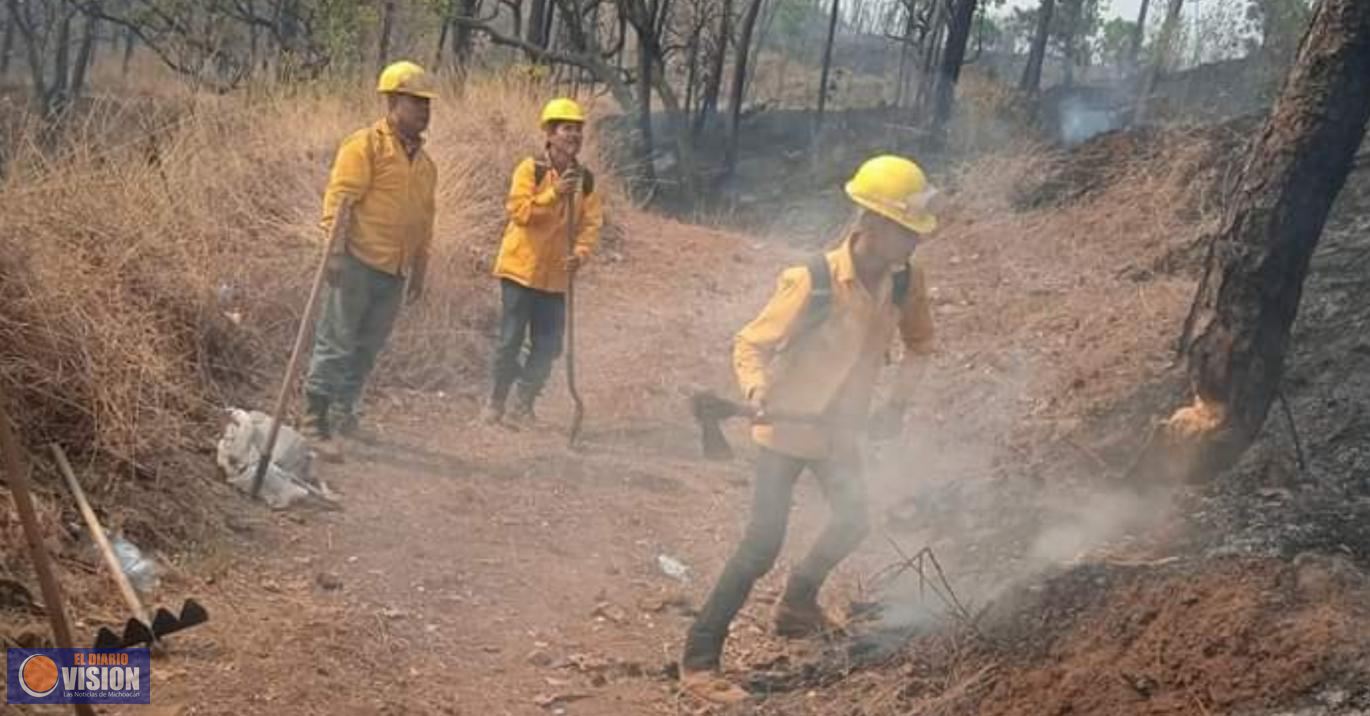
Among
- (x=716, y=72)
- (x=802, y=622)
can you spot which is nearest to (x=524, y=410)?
(x=802, y=622)

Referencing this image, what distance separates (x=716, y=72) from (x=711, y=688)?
18.7 metres

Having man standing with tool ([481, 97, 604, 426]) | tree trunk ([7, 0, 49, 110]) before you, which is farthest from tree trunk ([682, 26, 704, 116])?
man standing with tool ([481, 97, 604, 426])

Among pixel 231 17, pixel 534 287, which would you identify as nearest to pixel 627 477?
pixel 534 287

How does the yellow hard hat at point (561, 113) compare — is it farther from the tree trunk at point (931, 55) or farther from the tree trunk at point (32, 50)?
the tree trunk at point (931, 55)

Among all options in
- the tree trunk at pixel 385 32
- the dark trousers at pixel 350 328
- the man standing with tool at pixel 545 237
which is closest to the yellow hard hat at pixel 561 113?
the man standing with tool at pixel 545 237

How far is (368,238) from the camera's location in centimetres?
665

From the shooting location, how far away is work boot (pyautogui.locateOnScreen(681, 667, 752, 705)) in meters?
4.28

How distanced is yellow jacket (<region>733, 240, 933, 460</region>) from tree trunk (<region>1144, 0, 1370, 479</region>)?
4.22ft

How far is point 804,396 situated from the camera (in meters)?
4.33

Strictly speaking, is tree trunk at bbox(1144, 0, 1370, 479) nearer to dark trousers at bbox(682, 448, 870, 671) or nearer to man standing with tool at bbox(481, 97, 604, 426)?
dark trousers at bbox(682, 448, 870, 671)

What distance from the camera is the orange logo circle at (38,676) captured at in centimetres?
350

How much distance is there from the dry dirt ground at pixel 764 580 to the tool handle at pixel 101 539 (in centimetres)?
9

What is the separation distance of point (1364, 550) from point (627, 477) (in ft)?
11.9

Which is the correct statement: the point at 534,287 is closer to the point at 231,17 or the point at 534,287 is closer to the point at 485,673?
the point at 485,673
